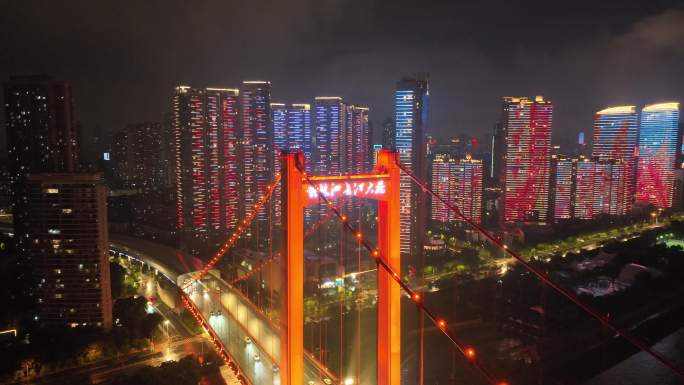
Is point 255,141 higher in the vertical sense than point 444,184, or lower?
higher

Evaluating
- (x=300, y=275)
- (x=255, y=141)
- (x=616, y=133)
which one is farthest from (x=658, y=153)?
(x=300, y=275)

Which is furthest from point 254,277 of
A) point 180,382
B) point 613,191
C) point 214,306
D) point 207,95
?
point 613,191

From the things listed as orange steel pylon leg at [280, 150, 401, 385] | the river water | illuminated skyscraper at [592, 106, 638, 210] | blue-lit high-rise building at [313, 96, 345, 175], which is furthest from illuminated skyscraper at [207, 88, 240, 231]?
illuminated skyscraper at [592, 106, 638, 210]

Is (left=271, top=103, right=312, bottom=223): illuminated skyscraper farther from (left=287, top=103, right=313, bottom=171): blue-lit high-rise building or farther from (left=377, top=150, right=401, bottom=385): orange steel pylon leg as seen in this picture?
(left=377, top=150, right=401, bottom=385): orange steel pylon leg

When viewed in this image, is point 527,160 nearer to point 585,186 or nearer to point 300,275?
point 585,186

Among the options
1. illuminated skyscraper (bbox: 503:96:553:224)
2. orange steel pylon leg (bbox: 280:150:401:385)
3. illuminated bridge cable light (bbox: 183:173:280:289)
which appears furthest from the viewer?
illuminated skyscraper (bbox: 503:96:553:224)

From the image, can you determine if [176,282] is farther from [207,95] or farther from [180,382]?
[207,95]
